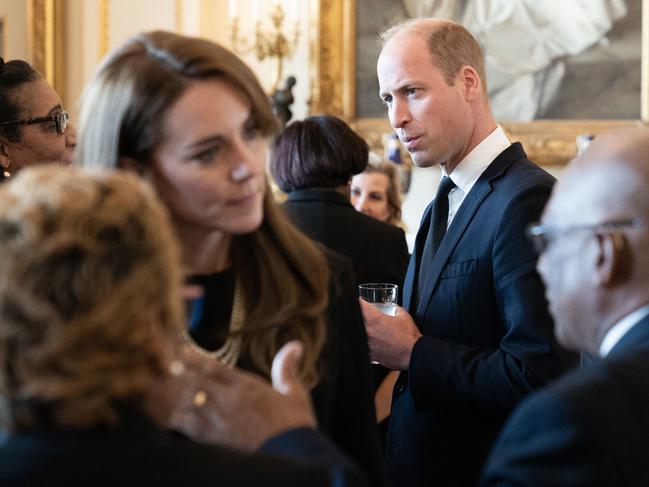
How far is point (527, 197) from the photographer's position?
101 inches

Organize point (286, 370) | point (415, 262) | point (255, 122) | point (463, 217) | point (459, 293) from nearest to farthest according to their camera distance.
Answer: point (286, 370)
point (255, 122)
point (459, 293)
point (463, 217)
point (415, 262)

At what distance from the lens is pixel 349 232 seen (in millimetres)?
3424

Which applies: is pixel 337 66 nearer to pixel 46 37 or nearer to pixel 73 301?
pixel 46 37

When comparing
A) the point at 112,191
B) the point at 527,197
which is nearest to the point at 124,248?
the point at 112,191

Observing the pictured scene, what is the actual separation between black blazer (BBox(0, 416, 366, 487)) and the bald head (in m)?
1.91

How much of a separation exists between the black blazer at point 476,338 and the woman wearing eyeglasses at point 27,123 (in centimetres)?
157

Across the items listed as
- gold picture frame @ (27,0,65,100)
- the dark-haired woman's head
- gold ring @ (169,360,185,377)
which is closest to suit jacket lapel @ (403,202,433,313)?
the dark-haired woman's head

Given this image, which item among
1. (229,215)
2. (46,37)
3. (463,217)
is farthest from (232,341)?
(46,37)

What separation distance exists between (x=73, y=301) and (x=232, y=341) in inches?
27.7

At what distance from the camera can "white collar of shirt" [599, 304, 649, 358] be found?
1.71 m

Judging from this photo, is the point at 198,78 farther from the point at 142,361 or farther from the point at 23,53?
the point at 23,53

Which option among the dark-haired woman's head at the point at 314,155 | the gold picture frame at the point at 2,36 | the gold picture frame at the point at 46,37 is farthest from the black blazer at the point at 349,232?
the gold picture frame at the point at 2,36

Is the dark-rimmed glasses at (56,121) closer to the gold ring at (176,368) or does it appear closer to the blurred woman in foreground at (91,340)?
the gold ring at (176,368)

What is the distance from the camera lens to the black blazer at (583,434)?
1448 mm
